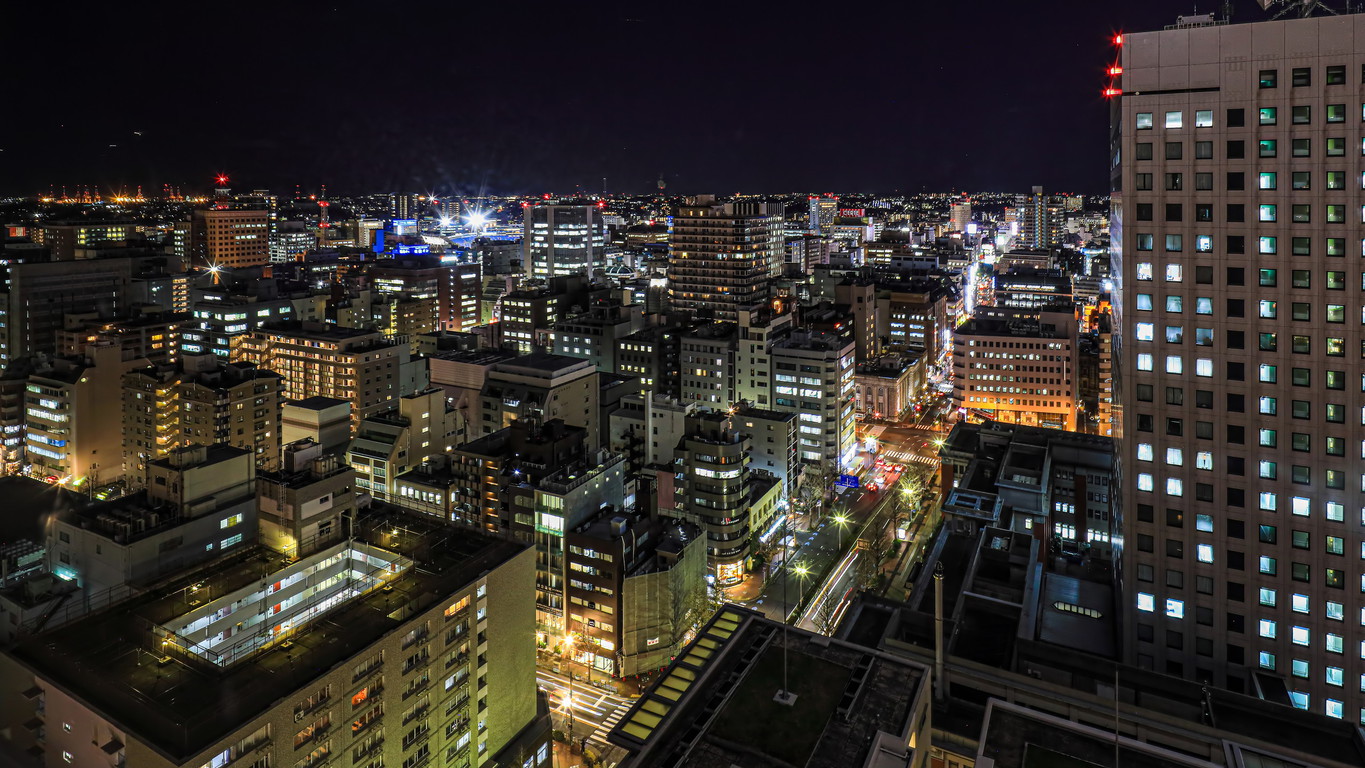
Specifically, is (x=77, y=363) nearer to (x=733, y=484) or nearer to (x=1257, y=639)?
(x=733, y=484)

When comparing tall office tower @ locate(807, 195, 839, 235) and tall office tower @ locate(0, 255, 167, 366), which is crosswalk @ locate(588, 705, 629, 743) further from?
tall office tower @ locate(807, 195, 839, 235)

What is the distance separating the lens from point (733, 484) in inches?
1202

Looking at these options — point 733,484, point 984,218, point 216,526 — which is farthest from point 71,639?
point 984,218

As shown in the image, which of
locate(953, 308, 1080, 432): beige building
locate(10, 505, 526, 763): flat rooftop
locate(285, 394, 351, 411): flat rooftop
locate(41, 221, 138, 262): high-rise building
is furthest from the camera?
→ locate(41, 221, 138, 262): high-rise building

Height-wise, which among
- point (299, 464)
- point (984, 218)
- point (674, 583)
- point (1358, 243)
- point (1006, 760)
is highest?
point (984, 218)

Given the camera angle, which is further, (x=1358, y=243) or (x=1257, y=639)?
(x=1257, y=639)

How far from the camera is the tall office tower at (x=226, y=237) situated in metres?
80.4

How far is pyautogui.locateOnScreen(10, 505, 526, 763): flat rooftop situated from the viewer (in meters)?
12.0

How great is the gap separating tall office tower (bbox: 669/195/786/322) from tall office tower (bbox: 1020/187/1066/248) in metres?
80.1

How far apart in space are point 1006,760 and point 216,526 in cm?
1926

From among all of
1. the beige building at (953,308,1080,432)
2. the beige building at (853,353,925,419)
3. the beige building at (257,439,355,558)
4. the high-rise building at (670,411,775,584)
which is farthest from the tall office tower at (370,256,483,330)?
the beige building at (257,439,355,558)

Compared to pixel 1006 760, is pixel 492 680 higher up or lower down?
lower down

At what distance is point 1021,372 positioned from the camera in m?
50.2

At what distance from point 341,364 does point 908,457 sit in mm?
31777
